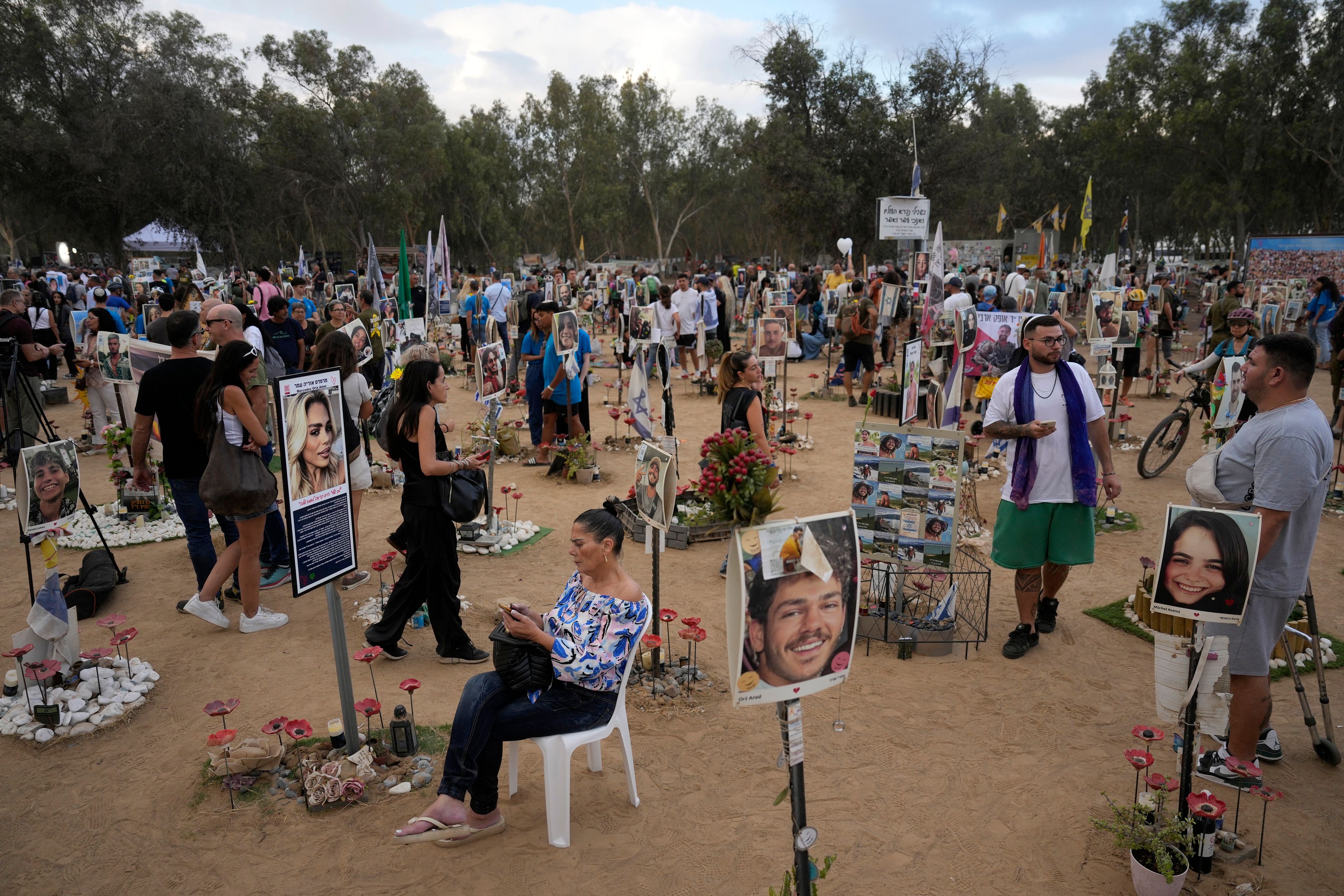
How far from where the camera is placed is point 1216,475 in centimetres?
377

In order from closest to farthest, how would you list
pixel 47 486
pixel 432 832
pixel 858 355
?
pixel 432 832 → pixel 47 486 → pixel 858 355

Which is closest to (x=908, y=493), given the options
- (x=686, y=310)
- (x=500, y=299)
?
(x=686, y=310)

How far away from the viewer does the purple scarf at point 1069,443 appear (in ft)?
16.4

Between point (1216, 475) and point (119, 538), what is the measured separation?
8.40 m

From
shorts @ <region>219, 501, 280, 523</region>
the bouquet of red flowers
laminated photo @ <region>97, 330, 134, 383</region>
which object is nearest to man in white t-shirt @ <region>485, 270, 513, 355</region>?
laminated photo @ <region>97, 330, 134, 383</region>

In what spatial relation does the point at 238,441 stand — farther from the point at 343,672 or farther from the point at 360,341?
the point at 360,341

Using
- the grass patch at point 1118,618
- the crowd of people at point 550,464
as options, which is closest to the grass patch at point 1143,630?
the grass patch at point 1118,618

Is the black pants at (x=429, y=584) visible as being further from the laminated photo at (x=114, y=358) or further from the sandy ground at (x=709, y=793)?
the laminated photo at (x=114, y=358)

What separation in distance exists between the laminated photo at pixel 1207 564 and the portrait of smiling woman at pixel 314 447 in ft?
11.3

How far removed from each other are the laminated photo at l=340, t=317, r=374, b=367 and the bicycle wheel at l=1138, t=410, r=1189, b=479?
28.0ft

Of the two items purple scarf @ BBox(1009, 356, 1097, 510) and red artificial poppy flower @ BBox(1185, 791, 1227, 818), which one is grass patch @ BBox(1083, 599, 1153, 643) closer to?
purple scarf @ BBox(1009, 356, 1097, 510)

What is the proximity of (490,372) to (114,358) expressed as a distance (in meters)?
4.83

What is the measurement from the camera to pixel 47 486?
4707mm

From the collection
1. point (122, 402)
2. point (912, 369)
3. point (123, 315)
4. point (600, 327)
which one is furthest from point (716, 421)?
point (600, 327)
